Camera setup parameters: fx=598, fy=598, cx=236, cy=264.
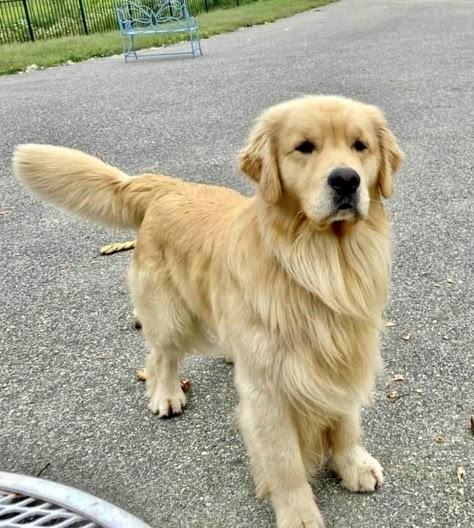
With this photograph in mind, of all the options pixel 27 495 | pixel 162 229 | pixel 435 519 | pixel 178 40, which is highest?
pixel 178 40

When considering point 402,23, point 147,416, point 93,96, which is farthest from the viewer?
point 402,23

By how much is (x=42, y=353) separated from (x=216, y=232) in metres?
1.48

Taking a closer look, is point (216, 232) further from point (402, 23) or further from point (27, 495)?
point (402, 23)

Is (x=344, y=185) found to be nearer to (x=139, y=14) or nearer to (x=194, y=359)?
(x=194, y=359)

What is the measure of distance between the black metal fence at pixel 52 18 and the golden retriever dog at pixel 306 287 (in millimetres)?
16388

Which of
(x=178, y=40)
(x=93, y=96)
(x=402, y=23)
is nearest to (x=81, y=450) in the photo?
(x=93, y=96)

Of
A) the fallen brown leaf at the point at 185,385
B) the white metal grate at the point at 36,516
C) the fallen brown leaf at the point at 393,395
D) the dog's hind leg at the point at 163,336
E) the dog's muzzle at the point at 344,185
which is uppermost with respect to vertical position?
the dog's muzzle at the point at 344,185

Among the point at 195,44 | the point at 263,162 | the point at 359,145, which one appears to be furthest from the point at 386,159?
the point at 195,44

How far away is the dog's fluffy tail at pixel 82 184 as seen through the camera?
2.90m

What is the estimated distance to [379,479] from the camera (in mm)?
2439

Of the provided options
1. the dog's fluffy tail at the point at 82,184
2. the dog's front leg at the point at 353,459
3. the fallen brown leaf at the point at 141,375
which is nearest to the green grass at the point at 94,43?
the dog's fluffy tail at the point at 82,184

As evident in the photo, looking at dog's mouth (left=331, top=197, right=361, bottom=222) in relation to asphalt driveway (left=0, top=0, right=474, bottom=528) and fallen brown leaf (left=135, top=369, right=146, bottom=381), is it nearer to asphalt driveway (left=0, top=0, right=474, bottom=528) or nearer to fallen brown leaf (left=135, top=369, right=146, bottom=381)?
asphalt driveway (left=0, top=0, right=474, bottom=528)

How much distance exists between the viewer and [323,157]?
A: 2059 millimetres

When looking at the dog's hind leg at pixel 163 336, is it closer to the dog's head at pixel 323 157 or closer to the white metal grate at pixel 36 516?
the white metal grate at pixel 36 516
